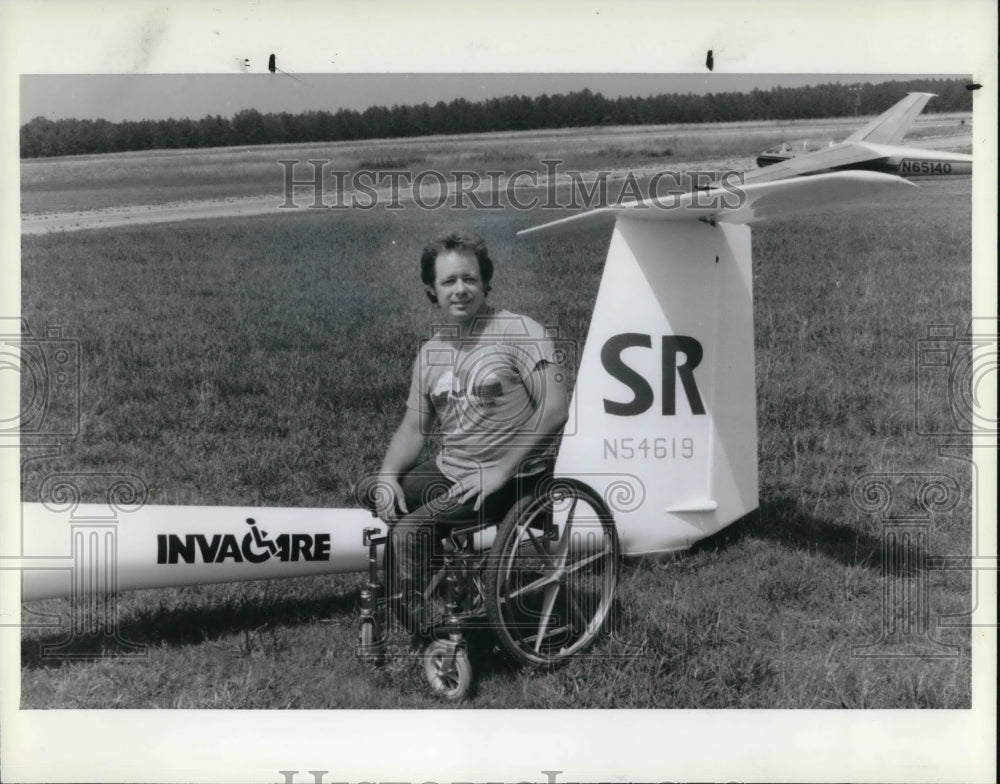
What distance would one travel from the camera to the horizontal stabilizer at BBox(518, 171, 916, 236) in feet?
7.78

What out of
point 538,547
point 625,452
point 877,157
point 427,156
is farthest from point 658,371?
point 877,157

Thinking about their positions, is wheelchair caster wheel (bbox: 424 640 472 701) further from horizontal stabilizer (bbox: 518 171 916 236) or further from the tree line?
the tree line

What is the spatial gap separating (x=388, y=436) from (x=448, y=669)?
86cm

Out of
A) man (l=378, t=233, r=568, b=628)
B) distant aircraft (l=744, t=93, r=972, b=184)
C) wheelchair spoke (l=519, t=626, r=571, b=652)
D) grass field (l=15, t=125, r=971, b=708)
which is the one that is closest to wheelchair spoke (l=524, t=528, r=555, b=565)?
man (l=378, t=233, r=568, b=628)

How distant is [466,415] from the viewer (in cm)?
271

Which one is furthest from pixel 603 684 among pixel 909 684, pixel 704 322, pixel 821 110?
pixel 821 110

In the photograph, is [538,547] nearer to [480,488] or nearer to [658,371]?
[480,488]

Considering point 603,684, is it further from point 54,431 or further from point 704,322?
point 54,431

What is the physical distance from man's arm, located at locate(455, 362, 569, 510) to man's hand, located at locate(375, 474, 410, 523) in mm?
224

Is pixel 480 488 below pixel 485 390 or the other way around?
below

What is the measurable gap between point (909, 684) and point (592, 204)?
1865mm

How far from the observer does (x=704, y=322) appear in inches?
110

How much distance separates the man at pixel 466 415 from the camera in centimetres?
260

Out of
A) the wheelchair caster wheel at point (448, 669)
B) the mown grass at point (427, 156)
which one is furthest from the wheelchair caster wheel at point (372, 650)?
the mown grass at point (427, 156)
